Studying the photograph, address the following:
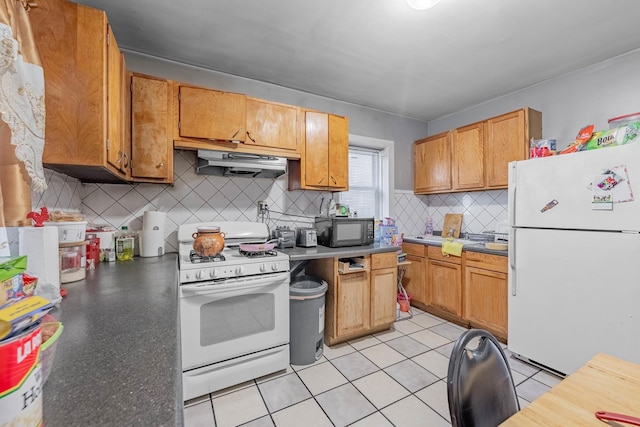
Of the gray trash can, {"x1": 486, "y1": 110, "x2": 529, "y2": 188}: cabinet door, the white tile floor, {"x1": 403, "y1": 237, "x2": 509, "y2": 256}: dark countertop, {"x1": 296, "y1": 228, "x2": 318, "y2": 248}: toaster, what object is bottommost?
the white tile floor

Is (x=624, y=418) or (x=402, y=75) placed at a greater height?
(x=402, y=75)

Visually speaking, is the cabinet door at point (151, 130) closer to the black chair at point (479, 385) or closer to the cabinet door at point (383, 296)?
the cabinet door at point (383, 296)

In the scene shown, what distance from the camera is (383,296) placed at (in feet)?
8.32

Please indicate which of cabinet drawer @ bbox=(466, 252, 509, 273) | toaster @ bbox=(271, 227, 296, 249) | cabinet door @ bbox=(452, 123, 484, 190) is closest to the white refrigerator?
cabinet drawer @ bbox=(466, 252, 509, 273)

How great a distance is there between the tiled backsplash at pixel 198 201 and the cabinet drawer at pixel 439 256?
61 centimetres

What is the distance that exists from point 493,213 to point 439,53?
5.87 ft

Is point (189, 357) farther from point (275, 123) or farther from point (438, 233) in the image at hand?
point (438, 233)

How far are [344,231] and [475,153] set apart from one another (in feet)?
5.62

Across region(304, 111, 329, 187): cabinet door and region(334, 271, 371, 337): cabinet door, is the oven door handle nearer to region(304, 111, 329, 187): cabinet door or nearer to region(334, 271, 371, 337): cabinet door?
region(334, 271, 371, 337): cabinet door

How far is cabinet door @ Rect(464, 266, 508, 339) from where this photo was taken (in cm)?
236

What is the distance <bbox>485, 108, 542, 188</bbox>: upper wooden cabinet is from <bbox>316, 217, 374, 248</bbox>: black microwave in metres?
1.35

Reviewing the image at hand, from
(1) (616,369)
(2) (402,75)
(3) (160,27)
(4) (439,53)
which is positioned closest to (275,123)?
(3) (160,27)

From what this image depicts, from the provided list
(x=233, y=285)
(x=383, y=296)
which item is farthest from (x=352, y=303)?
(x=233, y=285)

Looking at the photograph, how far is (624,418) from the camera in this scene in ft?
2.07
